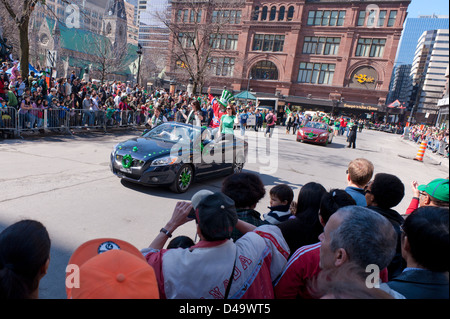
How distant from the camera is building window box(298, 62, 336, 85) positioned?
4969 cm

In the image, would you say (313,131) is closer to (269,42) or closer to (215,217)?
(215,217)

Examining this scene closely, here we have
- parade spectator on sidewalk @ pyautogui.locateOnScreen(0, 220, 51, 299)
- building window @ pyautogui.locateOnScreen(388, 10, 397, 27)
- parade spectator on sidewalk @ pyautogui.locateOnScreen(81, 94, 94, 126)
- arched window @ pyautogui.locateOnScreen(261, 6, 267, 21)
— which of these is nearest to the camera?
parade spectator on sidewalk @ pyautogui.locateOnScreen(0, 220, 51, 299)

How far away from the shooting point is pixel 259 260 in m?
1.91

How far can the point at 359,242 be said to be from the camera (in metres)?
1.55

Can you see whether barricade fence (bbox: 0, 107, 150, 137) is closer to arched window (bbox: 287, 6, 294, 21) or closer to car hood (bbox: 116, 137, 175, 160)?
car hood (bbox: 116, 137, 175, 160)

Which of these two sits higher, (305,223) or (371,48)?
(371,48)

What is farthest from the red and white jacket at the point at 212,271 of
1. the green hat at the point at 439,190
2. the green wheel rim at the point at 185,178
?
the green wheel rim at the point at 185,178

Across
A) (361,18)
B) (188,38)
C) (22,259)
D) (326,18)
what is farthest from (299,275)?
(361,18)

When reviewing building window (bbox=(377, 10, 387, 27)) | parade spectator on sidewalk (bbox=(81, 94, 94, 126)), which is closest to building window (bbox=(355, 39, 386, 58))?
building window (bbox=(377, 10, 387, 27))

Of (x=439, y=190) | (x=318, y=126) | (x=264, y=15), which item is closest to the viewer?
(x=439, y=190)

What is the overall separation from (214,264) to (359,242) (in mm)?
793

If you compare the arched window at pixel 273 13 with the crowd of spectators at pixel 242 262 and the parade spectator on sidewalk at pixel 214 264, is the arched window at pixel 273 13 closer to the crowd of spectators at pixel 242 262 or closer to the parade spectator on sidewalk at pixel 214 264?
the crowd of spectators at pixel 242 262

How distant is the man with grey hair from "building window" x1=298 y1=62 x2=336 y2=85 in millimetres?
52438

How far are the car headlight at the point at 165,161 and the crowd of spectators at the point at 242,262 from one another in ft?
13.8
